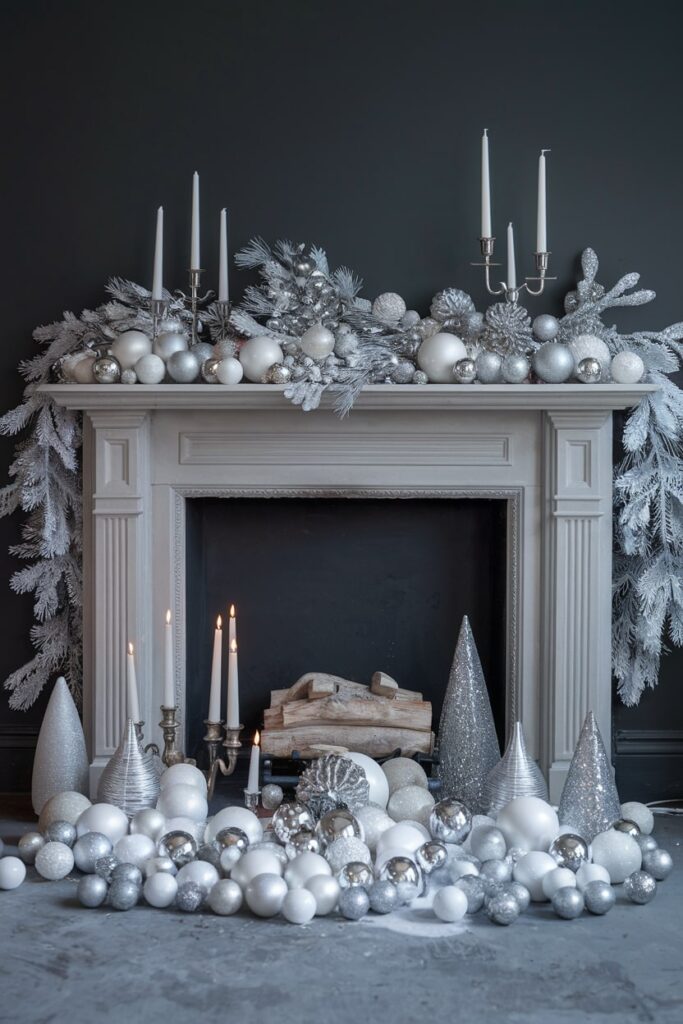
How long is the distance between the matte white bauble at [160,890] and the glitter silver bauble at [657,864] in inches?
41.7

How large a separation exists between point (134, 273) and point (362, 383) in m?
0.77

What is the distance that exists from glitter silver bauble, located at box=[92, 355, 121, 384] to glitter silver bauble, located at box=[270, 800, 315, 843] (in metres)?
1.21

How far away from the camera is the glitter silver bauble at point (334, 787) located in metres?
2.63

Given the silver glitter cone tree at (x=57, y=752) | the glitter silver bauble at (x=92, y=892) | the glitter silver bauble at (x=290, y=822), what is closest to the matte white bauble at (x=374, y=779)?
the glitter silver bauble at (x=290, y=822)

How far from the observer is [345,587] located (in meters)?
3.35

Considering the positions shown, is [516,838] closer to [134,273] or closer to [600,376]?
[600,376]

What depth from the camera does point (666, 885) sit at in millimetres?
2535

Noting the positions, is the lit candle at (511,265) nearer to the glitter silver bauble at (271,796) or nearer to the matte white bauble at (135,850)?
the glitter silver bauble at (271,796)

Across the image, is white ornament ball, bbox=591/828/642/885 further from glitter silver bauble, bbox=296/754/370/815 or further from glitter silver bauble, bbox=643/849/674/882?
glitter silver bauble, bbox=296/754/370/815

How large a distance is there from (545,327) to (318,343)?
625 mm

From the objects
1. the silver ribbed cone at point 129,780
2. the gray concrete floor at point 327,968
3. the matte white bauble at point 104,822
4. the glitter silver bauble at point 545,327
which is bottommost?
the gray concrete floor at point 327,968

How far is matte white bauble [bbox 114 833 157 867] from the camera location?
249 cm

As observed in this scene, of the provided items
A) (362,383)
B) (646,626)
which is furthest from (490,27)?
(646,626)

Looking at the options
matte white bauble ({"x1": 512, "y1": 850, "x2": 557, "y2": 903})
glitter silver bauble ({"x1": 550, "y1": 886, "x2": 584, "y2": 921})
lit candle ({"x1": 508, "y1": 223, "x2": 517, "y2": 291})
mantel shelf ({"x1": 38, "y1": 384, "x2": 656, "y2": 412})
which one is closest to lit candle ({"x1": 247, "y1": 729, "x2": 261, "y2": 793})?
matte white bauble ({"x1": 512, "y1": 850, "x2": 557, "y2": 903})
